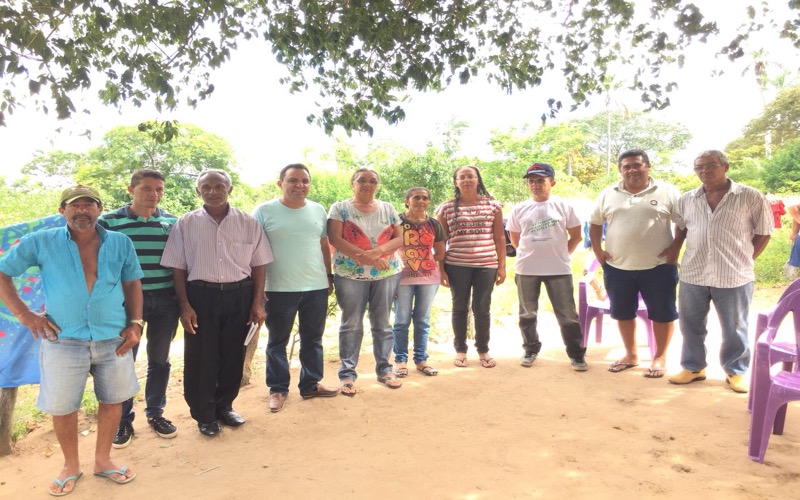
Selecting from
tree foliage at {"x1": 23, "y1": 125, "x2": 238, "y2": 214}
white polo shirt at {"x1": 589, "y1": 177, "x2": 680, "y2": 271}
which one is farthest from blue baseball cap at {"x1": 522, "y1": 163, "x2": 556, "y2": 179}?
tree foliage at {"x1": 23, "y1": 125, "x2": 238, "y2": 214}

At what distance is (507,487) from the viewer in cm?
250

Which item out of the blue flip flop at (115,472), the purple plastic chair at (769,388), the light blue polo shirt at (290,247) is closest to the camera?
the purple plastic chair at (769,388)

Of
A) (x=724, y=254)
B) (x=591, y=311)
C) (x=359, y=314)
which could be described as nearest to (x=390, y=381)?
(x=359, y=314)

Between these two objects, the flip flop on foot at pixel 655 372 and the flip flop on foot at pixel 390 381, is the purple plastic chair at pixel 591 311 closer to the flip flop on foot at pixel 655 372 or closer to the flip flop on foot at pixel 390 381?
the flip flop on foot at pixel 655 372

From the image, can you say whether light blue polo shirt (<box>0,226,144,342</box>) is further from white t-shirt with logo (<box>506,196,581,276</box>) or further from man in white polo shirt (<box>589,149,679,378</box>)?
man in white polo shirt (<box>589,149,679,378</box>)

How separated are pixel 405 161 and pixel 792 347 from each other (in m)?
10.8

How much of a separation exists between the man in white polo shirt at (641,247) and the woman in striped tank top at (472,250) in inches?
36.7

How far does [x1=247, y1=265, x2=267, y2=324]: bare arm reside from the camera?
3391 mm

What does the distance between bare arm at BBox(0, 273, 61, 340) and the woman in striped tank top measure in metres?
2.96

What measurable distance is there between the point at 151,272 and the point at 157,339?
435mm

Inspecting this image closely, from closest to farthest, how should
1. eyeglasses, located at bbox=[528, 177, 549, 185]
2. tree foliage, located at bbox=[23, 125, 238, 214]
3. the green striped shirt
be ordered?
1. the green striped shirt
2. eyeglasses, located at bbox=[528, 177, 549, 185]
3. tree foliage, located at bbox=[23, 125, 238, 214]

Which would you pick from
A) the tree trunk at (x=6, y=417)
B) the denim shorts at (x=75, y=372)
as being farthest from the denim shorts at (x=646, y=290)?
the tree trunk at (x=6, y=417)

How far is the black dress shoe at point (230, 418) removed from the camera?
3.40m

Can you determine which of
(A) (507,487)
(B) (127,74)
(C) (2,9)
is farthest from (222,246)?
(A) (507,487)
